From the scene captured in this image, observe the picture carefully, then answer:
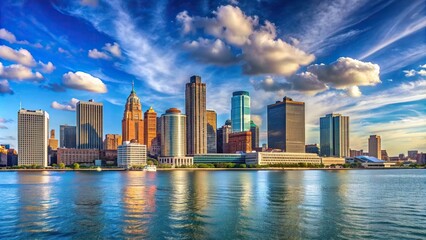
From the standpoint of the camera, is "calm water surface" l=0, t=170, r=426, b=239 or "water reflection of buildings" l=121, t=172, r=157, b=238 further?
"water reflection of buildings" l=121, t=172, r=157, b=238

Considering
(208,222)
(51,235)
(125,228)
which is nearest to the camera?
(51,235)

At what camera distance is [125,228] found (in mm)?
44938

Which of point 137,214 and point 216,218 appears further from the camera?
point 137,214

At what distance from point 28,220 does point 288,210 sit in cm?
3542

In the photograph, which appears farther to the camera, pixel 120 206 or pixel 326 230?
pixel 120 206

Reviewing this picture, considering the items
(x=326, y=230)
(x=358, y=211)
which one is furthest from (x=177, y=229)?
(x=358, y=211)

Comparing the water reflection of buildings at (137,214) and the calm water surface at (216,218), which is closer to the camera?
the calm water surface at (216,218)

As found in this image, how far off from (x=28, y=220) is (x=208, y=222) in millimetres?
23241

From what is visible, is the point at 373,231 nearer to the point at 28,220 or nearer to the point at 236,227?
the point at 236,227

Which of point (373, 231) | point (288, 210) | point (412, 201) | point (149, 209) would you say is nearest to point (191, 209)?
point (149, 209)

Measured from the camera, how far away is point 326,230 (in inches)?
1708

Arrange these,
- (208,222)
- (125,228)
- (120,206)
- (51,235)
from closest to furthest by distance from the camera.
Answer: (51,235)
(125,228)
(208,222)
(120,206)

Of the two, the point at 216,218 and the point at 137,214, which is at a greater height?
the point at 216,218

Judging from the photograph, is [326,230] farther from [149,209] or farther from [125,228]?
[149,209]
